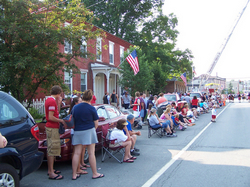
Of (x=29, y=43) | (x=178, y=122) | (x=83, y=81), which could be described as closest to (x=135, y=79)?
(x=83, y=81)

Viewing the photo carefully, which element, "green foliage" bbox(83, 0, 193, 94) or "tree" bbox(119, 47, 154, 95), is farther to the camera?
"green foliage" bbox(83, 0, 193, 94)

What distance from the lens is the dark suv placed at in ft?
12.4

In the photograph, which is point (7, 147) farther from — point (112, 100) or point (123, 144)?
point (112, 100)

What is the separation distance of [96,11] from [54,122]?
32.9 meters

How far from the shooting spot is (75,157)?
16.9 feet

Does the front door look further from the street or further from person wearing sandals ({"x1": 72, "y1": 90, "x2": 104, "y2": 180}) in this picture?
person wearing sandals ({"x1": 72, "y1": 90, "x2": 104, "y2": 180})

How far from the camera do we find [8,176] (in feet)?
12.3

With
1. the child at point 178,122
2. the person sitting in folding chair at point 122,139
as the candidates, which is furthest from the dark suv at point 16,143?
the child at point 178,122

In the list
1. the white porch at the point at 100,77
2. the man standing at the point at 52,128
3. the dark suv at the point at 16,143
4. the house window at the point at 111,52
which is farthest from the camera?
the house window at the point at 111,52

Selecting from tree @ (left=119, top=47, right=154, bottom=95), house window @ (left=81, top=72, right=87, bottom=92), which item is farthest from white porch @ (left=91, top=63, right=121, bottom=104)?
tree @ (left=119, top=47, right=154, bottom=95)

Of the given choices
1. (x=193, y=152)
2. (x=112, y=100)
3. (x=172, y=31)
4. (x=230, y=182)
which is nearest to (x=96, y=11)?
(x=172, y=31)

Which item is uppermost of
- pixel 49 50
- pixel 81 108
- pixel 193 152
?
pixel 49 50

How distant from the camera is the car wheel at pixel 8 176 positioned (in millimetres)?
3639

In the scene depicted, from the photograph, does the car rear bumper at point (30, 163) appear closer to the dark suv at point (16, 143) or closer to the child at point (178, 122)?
the dark suv at point (16, 143)
